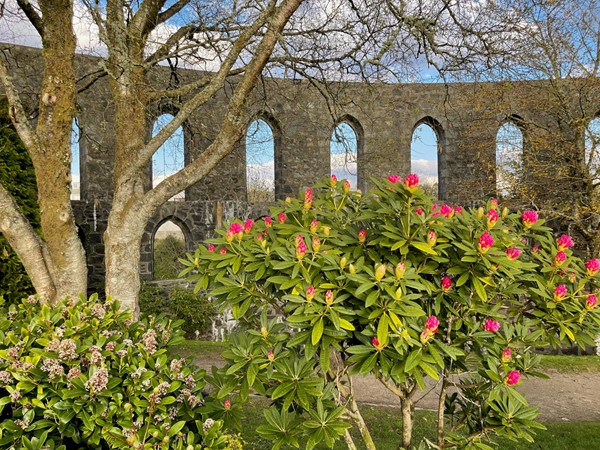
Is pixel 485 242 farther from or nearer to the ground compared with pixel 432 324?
farther from the ground

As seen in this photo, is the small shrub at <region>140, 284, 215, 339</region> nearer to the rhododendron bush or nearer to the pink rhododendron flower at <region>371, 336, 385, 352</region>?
the rhododendron bush

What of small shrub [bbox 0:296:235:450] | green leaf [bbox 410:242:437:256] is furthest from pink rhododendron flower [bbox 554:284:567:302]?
small shrub [bbox 0:296:235:450]

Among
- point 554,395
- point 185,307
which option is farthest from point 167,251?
point 554,395

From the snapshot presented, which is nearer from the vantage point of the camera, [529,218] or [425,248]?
[425,248]

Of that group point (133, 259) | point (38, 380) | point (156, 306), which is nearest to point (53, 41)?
point (133, 259)

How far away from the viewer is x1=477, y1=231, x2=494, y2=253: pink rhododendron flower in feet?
7.14

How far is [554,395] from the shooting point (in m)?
6.97

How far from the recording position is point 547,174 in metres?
10.4

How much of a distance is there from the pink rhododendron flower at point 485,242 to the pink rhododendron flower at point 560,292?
537 millimetres

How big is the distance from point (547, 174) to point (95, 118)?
34.5 ft

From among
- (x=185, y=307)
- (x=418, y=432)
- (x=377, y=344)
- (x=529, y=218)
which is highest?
(x=529, y=218)

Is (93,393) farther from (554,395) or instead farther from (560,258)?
(554,395)

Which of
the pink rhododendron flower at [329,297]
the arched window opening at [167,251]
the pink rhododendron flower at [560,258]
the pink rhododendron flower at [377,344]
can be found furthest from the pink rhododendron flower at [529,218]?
the arched window opening at [167,251]

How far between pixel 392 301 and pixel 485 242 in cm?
50
